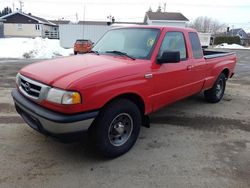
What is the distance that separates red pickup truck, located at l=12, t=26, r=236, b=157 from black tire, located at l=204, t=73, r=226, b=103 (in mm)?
1413

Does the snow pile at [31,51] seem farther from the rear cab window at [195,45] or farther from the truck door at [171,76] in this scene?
the truck door at [171,76]

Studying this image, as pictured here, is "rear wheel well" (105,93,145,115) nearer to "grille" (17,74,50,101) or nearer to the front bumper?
the front bumper

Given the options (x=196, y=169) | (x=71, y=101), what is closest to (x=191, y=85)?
(x=196, y=169)

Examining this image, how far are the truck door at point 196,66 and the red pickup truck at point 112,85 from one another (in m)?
0.02

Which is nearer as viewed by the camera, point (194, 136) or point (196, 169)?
point (196, 169)

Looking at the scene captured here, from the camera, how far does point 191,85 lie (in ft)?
17.0

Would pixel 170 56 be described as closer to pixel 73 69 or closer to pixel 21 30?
pixel 73 69

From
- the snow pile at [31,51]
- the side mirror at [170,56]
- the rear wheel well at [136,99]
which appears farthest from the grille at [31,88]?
the snow pile at [31,51]

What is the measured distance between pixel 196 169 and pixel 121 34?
2.69m

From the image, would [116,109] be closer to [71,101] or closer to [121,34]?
[71,101]

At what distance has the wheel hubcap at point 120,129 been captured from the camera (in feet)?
12.1

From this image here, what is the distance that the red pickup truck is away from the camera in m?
3.13

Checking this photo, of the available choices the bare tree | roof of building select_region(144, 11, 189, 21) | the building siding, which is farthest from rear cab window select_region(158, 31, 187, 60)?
the bare tree

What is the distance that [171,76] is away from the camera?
4.44 metres
